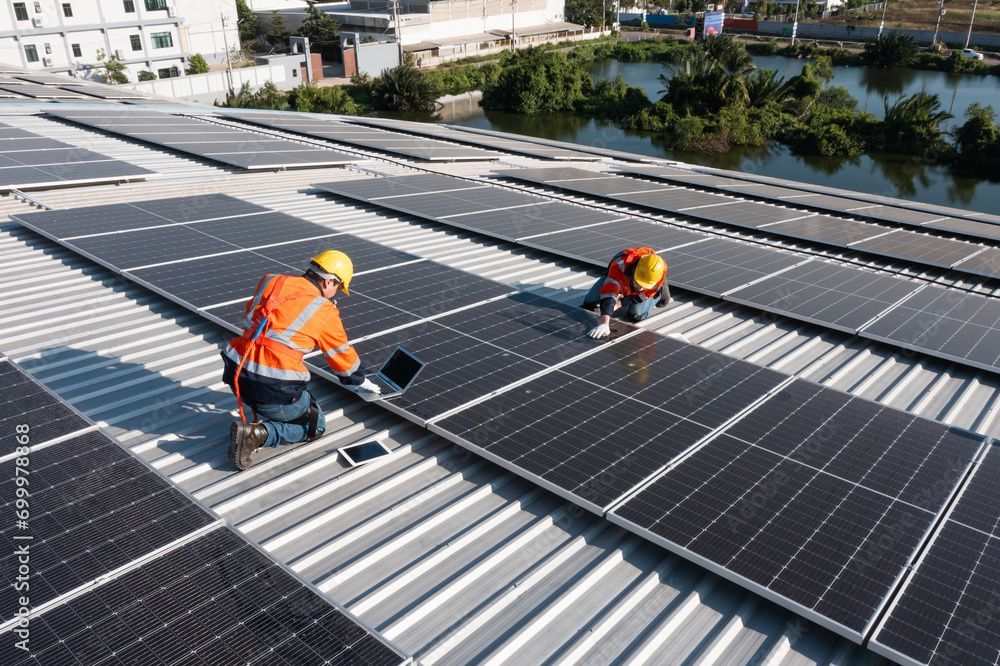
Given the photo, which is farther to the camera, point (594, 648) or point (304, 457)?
point (304, 457)

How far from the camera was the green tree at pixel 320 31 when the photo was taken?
95.0m

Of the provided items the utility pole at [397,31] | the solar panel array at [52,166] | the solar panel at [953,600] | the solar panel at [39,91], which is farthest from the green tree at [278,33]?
the solar panel at [953,600]

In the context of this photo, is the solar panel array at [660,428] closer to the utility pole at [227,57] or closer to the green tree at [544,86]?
the utility pole at [227,57]

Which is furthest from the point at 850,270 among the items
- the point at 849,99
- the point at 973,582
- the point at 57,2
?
the point at 57,2

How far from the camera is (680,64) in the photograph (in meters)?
71.0

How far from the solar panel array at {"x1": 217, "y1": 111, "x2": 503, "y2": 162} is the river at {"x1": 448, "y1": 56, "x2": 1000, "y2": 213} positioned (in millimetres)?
35851

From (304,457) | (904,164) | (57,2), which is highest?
(57,2)

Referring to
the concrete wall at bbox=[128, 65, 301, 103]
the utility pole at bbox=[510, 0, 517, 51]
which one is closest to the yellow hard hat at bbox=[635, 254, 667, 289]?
the concrete wall at bbox=[128, 65, 301, 103]

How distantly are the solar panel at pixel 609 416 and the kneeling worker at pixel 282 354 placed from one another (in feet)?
4.68

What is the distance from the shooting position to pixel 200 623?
4.83 meters

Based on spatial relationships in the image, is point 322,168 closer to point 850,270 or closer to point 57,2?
point 850,270

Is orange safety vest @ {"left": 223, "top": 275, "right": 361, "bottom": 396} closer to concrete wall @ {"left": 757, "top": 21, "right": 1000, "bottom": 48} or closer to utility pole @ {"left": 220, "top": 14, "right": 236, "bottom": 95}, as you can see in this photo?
utility pole @ {"left": 220, "top": 14, "right": 236, "bottom": 95}

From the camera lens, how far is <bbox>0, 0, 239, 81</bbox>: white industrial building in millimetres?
63156

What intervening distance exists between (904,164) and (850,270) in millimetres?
51969
